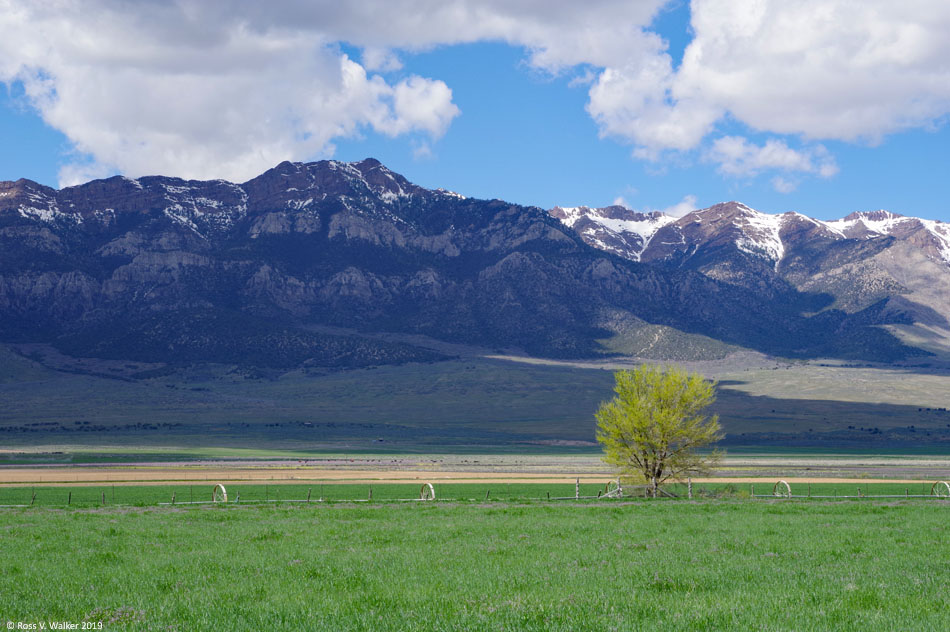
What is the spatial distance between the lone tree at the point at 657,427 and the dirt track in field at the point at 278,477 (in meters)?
26.9

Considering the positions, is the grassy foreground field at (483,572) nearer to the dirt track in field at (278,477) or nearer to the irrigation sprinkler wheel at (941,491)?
the irrigation sprinkler wheel at (941,491)

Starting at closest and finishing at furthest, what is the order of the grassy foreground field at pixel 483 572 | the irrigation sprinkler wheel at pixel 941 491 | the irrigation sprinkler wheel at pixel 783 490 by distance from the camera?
the grassy foreground field at pixel 483 572
the irrigation sprinkler wheel at pixel 783 490
the irrigation sprinkler wheel at pixel 941 491

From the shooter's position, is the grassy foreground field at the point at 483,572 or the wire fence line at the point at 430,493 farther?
the wire fence line at the point at 430,493

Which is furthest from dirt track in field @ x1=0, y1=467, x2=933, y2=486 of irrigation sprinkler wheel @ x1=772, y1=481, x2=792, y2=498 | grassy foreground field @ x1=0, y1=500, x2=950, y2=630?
grassy foreground field @ x1=0, y1=500, x2=950, y2=630

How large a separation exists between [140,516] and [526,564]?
2212 centimetres

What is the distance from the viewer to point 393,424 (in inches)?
7859

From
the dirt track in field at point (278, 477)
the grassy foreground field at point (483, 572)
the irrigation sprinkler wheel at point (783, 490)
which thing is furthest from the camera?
the dirt track in field at point (278, 477)

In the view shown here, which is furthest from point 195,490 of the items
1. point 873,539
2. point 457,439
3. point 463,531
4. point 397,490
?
point 457,439

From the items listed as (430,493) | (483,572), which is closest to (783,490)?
(430,493)

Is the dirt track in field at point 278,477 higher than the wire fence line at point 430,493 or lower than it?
lower

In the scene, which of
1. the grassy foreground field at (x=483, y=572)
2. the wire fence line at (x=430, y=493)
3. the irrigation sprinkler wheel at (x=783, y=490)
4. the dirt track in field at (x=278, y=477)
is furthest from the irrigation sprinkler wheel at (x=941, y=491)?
the grassy foreground field at (x=483, y=572)

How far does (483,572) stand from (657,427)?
34.5 m

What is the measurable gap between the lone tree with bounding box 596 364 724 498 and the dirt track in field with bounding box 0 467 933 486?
26.9m

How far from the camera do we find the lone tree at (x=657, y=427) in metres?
51.4
